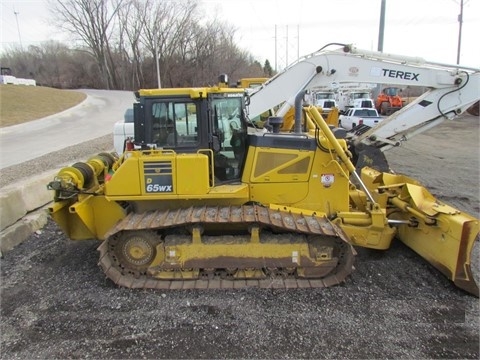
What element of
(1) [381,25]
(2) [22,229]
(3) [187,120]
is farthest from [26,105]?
(3) [187,120]

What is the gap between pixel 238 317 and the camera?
4055 millimetres

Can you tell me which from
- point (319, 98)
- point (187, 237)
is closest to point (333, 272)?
point (187, 237)

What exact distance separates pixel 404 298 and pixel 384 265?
2.63ft

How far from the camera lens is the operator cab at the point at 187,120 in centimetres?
480

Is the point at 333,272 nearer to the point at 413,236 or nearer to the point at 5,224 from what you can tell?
the point at 413,236

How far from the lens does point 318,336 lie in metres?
3.75

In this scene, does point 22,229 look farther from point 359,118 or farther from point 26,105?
point 26,105

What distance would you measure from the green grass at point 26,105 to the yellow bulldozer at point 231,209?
18789 mm

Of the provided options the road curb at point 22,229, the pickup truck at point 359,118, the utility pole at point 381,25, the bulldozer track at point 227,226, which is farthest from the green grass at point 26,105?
the utility pole at point 381,25

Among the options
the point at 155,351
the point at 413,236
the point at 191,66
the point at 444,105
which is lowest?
the point at 155,351

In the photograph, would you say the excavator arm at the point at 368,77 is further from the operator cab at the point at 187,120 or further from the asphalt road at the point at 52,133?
the asphalt road at the point at 52,133

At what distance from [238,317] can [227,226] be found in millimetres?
1203

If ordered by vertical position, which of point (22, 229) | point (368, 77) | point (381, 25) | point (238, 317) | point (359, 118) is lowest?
point (238, 317)

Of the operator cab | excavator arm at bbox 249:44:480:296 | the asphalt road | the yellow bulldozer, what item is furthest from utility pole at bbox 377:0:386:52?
the operator cab
